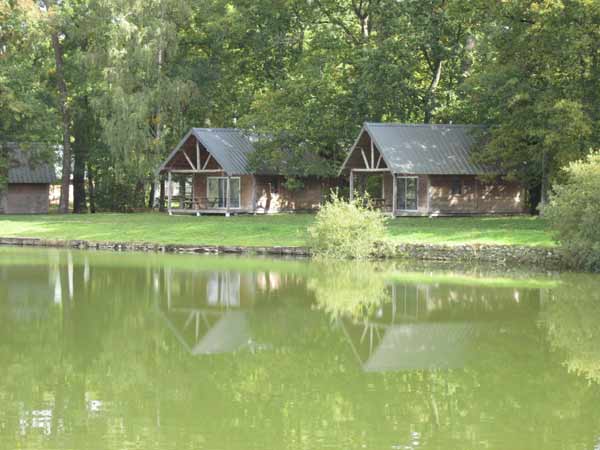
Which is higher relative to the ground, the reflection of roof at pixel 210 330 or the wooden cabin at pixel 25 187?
the wooden cabin at pixel 25 187

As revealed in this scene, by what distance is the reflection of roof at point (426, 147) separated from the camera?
41.8 m

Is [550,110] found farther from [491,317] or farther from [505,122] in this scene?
[491,317]

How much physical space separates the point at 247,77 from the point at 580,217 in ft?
101

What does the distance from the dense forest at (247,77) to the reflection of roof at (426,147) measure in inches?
56.4

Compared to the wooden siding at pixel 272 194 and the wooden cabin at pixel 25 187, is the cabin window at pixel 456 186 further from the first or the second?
the wooden cabin at pixel 25 187

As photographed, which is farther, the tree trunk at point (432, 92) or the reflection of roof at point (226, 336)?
the tree trunk at point (432, 92)

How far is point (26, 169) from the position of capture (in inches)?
2092

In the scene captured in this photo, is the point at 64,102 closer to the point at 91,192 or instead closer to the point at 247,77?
the point at 91,192

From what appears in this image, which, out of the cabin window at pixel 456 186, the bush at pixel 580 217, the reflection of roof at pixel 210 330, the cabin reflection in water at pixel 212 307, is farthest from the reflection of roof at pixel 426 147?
the reflection of roof at pixel 210 330

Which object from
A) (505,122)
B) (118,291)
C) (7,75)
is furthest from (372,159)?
(118,291)

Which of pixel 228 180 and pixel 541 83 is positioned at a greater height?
pixel 541 83

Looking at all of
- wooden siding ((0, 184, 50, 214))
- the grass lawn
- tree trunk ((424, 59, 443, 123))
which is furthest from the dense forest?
the grass lawn

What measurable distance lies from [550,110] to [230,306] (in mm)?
18594

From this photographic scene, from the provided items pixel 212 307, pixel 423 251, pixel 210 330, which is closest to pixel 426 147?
pixel 423 251
